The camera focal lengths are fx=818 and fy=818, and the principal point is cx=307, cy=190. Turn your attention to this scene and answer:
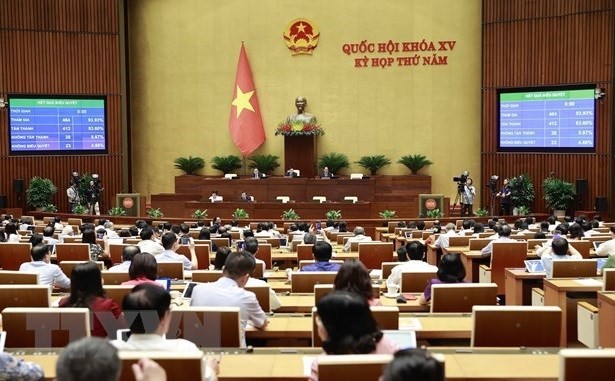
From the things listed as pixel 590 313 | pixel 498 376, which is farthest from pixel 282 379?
pixel 590 313

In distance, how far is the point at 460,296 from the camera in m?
5.43

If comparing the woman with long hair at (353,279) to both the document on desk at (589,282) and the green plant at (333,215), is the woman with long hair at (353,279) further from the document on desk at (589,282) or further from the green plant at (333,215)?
the green plant at (333,215)

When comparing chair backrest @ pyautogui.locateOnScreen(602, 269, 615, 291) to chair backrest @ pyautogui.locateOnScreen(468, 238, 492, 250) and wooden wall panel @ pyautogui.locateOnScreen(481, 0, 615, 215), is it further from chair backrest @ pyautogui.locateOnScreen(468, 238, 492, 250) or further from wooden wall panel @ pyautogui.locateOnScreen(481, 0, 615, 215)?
wooden wall panel @ pyautogui.locateOnScreen(481, 0, 615, 215)

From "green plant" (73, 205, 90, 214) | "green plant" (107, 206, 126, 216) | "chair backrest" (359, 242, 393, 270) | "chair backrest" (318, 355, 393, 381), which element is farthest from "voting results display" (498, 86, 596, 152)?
"chair backrest" (318, 355, 393, 381)

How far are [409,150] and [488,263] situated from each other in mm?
12535

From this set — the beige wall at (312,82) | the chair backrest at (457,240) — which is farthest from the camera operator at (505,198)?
the chair backrest at (457,240)

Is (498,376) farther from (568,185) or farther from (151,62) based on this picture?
(151,62)

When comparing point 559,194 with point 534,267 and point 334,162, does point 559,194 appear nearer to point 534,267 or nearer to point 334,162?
point 334,162

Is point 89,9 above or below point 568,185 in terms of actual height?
above

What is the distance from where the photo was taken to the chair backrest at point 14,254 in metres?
10.4

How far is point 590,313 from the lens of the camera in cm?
607

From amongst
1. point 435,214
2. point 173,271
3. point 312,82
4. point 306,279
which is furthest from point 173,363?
point 312,82

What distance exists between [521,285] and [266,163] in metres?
14.5

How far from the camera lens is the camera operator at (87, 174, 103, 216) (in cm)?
2098
